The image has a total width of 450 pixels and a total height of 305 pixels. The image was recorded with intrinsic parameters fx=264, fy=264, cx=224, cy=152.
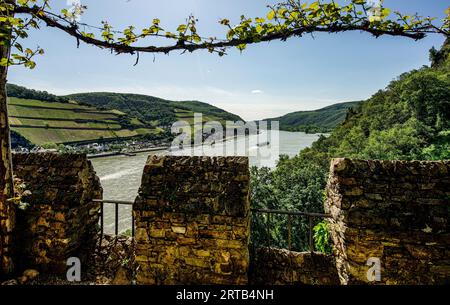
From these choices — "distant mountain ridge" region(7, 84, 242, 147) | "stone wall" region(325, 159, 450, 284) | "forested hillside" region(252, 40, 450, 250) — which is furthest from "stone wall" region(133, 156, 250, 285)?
"distant mountain ridge" region(7, 84, 242, 147)

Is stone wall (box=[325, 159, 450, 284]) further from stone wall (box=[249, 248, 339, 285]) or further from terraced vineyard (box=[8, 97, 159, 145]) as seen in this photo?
terraced vineyard (box=[8, 97, 159, 145])

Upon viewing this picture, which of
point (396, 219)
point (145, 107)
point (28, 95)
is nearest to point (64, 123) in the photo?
point (28, 95)

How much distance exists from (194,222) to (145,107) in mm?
134739

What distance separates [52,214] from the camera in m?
4.09

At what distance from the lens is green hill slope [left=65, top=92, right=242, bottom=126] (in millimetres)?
115562

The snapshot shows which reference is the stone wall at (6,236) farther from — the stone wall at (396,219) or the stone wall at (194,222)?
the stone wall at (396,219)

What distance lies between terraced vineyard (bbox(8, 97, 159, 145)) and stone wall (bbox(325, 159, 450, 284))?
2679 inches

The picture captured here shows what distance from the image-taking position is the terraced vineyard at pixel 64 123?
2462 inches

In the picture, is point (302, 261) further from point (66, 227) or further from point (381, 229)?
point (66, 227)

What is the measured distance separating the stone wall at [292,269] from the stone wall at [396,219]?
0.46 metres

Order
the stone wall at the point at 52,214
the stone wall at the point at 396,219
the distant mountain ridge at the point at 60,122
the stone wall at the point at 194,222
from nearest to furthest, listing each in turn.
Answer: the stone wall at the point at 396,219
the stone wall at the point at 194,222
the stone wall at the point at 52,214
the distant mountain ridge at the point at 60,122

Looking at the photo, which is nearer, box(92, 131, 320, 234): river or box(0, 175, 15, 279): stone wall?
box(0, 175, 15, 279): stone wall

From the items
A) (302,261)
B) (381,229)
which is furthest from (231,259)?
(381,229)

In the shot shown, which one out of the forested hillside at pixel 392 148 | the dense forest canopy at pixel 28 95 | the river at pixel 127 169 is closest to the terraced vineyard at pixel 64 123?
the dense forest canopy at pixel 28 95
